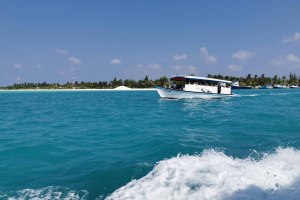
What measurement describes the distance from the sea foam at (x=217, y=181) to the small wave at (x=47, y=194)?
1130mm

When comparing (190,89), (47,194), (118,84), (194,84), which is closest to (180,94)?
(190,89)

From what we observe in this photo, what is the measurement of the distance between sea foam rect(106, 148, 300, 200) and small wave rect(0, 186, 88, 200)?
1.13 metres

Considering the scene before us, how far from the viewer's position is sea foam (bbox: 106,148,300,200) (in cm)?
870

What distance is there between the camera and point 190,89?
5944 cm

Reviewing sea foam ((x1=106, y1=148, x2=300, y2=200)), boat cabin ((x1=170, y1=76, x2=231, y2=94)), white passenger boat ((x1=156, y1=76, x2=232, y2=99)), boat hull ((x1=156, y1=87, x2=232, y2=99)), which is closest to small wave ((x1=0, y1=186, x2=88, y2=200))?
sea foam ((x1=106, y1=148, x2=300, y2=200))

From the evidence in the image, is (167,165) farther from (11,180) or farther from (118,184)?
(11,180)

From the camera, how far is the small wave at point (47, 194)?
9570 millimetres

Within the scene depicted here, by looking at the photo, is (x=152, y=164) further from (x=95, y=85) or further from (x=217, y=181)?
(x=95, y=85)

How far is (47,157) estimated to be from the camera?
14.5 meters

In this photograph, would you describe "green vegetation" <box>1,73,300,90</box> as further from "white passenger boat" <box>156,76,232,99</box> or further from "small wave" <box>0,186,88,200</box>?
"small wave" <box>0,186,88,200</box>

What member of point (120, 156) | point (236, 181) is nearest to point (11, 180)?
point (120, 156)

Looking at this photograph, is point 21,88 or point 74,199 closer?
point 74,199

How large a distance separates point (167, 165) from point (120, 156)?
333cm

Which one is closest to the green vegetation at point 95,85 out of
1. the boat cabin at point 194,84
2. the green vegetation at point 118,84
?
the green vegetation at point 118,84
